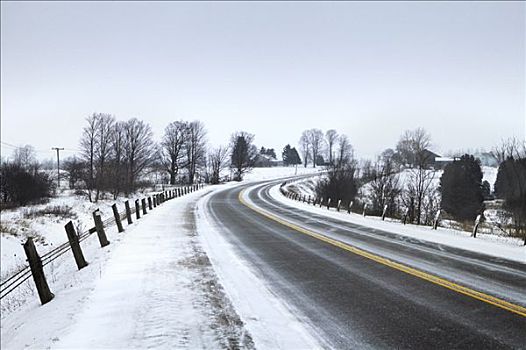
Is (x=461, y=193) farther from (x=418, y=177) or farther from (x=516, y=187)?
(x=516, y=187)

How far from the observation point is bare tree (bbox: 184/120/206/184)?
8788cm

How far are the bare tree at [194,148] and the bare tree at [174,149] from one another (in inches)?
69.4

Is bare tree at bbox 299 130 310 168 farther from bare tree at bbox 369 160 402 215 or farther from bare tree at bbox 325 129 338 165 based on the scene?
bare tree at bbox 369 160 402 215

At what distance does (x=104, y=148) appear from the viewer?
225ft

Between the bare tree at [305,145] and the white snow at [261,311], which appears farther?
the bare tree at [305,145]

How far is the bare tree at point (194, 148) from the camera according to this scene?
288ft

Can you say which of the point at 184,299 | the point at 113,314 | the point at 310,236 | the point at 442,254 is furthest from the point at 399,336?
the point at 310,236

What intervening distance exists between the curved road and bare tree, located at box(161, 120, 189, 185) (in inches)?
2969

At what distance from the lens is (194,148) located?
300 ft

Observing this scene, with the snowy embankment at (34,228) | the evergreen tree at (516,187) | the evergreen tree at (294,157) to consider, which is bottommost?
the snowy embankment at (34,228)

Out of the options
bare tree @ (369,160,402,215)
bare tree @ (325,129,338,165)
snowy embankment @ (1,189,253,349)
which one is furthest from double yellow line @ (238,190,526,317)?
bare tree @ (325,129,338,165)

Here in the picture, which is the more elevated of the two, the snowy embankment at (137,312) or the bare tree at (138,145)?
the bare tree at (138,145)

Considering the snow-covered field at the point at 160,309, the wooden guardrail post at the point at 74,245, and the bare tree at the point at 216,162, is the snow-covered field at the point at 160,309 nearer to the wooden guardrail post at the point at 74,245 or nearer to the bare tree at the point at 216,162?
the wooden guardrail post at the point at 74,245

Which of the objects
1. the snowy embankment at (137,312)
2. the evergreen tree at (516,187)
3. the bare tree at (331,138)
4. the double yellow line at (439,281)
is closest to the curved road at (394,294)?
the double yellow line at (439,281)
